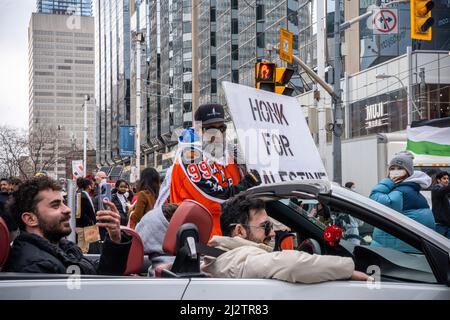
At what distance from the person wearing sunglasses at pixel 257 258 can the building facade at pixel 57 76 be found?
17.4m

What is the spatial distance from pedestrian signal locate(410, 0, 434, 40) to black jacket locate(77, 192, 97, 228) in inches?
306

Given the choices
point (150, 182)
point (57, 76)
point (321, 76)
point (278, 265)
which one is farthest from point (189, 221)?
point (57, 76)

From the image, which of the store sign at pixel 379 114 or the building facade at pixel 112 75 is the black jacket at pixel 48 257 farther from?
the building facade at pixel 112 75

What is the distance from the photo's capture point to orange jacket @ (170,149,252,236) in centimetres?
467

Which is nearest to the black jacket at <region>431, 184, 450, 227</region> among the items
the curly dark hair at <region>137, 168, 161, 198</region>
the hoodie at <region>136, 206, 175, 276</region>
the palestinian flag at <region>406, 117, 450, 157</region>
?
the curly dark hair at <region>137, 168, 161, 198</region>

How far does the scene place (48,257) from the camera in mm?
2971

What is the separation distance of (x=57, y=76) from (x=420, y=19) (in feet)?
91.0

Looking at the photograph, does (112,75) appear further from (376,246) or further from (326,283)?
(326,283)

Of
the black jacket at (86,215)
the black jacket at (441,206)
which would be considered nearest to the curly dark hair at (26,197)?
the black jacket at (86,215)

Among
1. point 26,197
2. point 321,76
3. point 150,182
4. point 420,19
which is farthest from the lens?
point 321,76

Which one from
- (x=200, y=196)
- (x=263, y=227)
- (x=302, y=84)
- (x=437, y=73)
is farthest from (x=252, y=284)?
(x=302, y=84)

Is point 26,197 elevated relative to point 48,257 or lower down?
elevated

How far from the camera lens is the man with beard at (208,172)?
4.68 m

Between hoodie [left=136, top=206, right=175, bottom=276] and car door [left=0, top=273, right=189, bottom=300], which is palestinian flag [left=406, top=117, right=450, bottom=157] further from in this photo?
car door [left=0, top=273, right=189, bottom=300]
